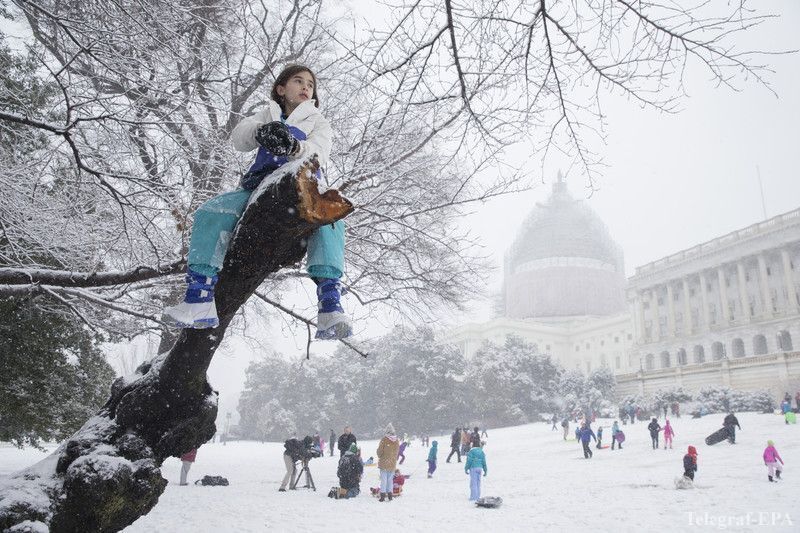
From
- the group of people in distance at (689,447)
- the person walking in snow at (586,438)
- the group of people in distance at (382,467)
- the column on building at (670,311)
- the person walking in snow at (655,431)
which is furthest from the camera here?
the column on building at (670,311)

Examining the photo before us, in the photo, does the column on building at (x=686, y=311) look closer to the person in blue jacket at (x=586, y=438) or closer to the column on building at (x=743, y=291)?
the column on building at (x=743, y=291)

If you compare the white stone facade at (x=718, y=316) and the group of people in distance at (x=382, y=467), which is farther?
the white stone facade at (x=718, y=316)

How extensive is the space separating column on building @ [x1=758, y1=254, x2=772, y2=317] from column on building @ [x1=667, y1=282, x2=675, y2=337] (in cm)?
1151

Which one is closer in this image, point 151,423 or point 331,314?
point 331,314

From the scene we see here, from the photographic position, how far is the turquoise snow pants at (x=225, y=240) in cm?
217

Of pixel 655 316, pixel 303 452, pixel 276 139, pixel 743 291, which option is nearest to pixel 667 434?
pixel 303 452

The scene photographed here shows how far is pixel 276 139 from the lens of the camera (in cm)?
209

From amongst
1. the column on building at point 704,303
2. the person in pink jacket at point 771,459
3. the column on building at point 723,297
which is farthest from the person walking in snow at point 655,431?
the column on building at point 704,303

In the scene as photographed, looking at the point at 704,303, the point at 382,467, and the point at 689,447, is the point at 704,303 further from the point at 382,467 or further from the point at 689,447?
the point at 382,467

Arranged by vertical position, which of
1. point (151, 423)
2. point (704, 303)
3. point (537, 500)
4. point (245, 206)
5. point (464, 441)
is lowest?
point (537, 500)

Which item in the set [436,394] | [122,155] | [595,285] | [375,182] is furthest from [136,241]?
[595,285]

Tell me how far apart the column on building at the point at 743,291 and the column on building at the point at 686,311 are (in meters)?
6.44

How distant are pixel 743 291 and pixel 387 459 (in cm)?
6205

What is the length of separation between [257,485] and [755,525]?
11533mm
